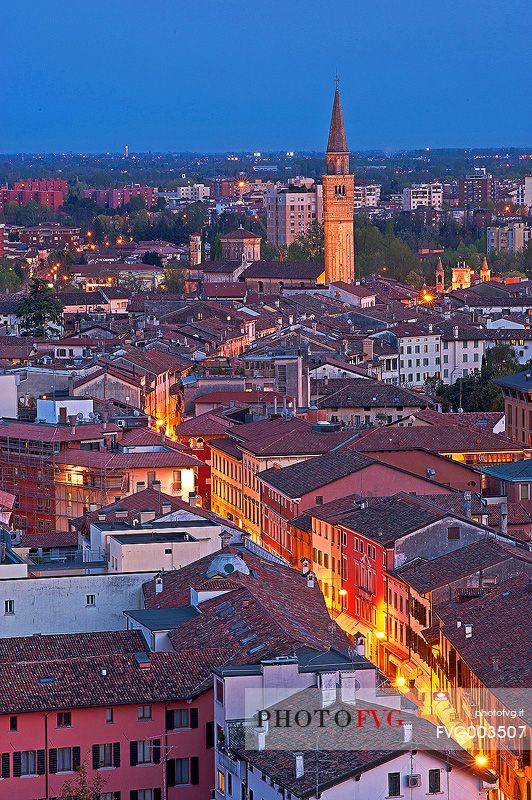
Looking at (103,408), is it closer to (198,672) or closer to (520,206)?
(198,672)

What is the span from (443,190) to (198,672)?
454 feet

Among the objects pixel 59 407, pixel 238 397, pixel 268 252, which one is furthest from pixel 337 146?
pixel 59 407

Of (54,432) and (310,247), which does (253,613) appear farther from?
(310,247)

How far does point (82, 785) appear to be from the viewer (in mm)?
14148

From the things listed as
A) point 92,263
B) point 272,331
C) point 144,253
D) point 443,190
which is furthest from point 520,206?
point 272,331

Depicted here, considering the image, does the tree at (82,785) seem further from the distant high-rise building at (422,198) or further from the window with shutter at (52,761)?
the distant high-rise building at (422,198)

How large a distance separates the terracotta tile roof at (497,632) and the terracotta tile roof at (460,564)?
0.51 metres

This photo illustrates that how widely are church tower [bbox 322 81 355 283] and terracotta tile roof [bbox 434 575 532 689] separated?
55329 millimetres

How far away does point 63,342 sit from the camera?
152 feet

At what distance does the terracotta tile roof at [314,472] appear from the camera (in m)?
26.6

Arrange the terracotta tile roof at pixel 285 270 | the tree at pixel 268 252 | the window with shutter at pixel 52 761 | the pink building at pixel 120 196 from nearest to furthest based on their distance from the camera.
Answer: the window with shutter at pixel 52 761 < the terracotta tile roof at pixel 285 270 < the tree at pixel 268 252 < the pink building at pixel 120 196

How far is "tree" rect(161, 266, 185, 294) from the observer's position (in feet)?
246

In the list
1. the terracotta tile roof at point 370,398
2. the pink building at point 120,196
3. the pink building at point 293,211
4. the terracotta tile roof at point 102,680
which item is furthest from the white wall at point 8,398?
the pink building at point 120,196

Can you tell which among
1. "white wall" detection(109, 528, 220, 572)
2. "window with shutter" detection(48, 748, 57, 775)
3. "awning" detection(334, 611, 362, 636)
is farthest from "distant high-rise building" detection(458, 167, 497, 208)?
"window with shutter" detection(48, 748, 57, 775)
